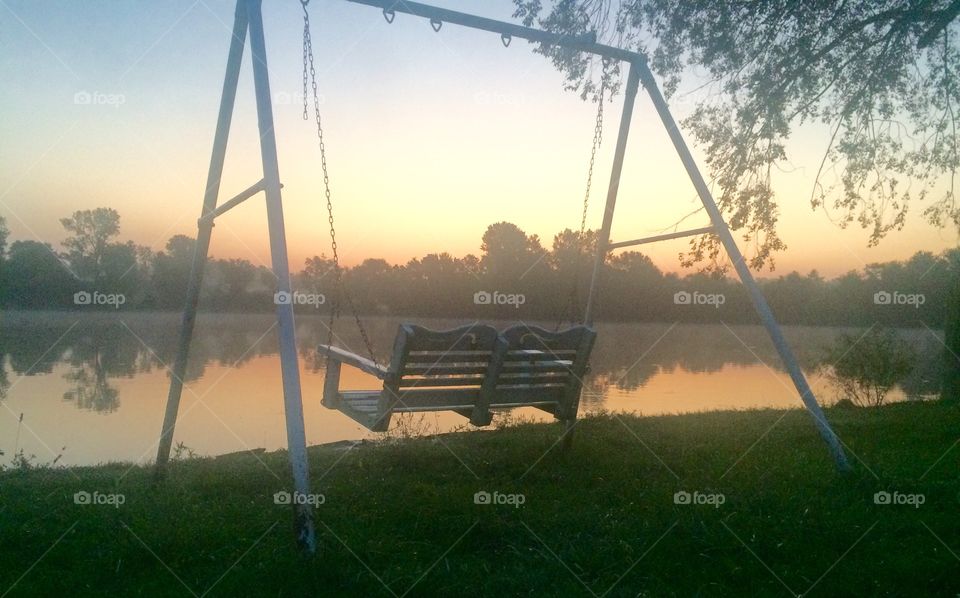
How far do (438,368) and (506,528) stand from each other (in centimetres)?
151

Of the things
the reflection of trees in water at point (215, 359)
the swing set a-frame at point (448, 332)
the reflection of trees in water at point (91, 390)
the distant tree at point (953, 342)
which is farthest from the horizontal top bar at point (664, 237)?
the reflection of trees in water at point (91, 390)

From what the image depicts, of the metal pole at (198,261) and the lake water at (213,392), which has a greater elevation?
the metal pole at (198,261)

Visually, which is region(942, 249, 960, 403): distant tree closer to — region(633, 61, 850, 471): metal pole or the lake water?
the lake water

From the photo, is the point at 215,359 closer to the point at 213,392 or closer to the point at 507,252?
the point at 213,392

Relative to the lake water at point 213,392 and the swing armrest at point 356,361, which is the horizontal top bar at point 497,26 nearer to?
the swing armrest at point 356,361

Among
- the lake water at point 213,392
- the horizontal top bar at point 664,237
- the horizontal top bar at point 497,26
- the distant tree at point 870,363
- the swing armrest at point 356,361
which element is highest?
the horizontal top bar at point 497,26

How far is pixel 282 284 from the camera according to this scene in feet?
14.5

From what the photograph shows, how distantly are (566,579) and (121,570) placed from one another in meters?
2.44

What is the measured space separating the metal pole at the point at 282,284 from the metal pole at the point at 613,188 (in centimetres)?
368

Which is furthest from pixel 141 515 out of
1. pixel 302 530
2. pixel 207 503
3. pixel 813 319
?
pixel 813 319

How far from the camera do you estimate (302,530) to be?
4117 mm

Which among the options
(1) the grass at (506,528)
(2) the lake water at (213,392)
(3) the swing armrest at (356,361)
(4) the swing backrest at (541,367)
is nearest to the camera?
(1) the grass at (506,528)

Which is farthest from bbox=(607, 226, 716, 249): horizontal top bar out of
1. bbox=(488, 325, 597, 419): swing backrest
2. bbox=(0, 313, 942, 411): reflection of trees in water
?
bbox=(0, 313, 942, 411): reflection of trees in water

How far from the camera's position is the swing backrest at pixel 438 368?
17.9 ft
